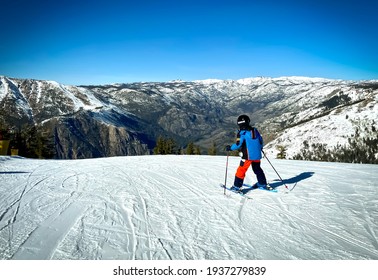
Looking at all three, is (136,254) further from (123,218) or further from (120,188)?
(120,188)

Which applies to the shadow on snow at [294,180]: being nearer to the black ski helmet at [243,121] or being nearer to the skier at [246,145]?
the skier at [246,145]

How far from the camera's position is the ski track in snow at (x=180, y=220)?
184 inches

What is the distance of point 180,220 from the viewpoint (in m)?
6.06

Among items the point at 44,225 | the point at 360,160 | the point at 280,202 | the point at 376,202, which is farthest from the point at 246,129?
the point at 360,160

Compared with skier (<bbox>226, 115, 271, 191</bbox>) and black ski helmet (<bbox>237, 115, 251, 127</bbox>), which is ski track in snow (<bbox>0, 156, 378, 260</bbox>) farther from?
black ski helmet (<bbox>237, 115, 251, 127</bbox>)

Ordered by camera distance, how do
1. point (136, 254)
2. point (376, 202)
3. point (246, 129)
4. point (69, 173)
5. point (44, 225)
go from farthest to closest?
point (69, 173), point (246, 129), point (376, 202), point (44, 225), point (136, 254)

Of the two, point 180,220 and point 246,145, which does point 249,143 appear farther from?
point 180,220

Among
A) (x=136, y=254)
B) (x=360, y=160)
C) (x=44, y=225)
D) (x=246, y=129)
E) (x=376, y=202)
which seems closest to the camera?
(x=136, y=254)

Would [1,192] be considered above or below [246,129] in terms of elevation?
below

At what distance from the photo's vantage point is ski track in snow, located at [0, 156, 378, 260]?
466 centimetres

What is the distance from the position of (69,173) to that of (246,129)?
26.5 ft

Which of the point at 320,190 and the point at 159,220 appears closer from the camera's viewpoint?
the point at 159,220

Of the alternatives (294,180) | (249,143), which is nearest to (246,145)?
(249,143)

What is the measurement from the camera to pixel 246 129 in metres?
8.67
